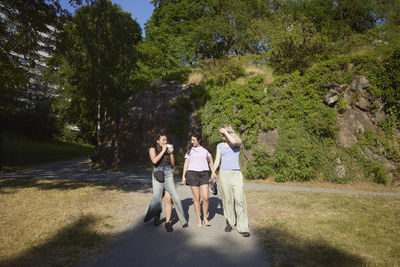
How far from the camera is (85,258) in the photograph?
3564 millimetres

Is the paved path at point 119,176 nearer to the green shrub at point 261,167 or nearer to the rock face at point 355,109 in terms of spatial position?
the green shrub at point 261,167

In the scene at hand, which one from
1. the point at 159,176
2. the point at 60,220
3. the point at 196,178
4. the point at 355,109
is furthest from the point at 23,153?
the point at 355,109

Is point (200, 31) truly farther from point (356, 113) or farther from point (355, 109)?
point (356, 113)

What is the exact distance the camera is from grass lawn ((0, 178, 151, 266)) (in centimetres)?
369

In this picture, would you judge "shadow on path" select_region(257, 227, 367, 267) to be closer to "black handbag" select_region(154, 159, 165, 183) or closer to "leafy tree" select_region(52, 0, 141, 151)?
"black handbag" select_region(154, 159, 165, 183)

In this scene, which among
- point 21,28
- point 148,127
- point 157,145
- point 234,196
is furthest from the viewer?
point 148,127

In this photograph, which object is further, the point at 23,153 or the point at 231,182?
the point at 23,153

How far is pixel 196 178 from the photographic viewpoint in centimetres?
505

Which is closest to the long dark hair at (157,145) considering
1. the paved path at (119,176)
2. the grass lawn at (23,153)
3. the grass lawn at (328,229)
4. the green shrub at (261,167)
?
the grass lawn at (328,229)

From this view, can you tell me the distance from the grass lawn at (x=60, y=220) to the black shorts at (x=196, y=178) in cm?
166

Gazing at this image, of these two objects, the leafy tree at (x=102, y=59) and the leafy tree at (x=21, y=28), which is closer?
the leafy tree at (x=21, y=28)

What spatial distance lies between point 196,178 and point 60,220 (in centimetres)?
313

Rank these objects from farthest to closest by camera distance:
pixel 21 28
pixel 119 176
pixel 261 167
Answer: pixel 119 176, pixel 261 167, pixel 21 28

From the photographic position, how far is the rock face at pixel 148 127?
15.3 m
